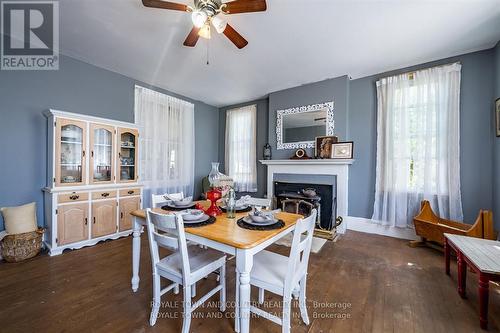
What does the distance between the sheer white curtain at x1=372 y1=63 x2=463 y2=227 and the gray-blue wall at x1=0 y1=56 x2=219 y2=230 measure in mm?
4452

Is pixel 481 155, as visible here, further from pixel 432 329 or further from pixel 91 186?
pixel 91 186

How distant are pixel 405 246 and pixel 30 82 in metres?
5.46

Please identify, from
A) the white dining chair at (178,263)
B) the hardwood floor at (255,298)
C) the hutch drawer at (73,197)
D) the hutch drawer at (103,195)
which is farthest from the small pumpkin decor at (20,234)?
the white dining chair at (178,263)

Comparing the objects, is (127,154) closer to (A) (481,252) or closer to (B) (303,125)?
(B) (303,125)

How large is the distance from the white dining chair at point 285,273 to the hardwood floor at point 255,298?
26 centimetres

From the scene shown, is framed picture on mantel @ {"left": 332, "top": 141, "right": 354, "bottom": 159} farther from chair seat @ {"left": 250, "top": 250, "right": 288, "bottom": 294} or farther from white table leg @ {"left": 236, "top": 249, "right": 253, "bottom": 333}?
white table leg @ {"left": 236, "top": 249, "right": 253, "bottom": 333}

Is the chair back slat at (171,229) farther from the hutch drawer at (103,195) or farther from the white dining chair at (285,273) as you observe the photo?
the hutch drawer at (103,195)

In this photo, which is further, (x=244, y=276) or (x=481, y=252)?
(x=481, y=252)

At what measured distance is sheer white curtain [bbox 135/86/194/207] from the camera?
378 cm

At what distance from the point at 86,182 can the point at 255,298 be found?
265cm

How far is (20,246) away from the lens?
2.36 meters

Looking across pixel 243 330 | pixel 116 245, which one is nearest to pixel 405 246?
pixel 243 330

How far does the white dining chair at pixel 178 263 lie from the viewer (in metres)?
1.31

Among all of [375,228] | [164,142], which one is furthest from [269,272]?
[164,142]
